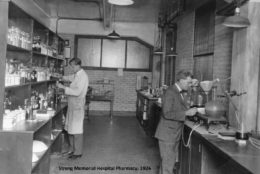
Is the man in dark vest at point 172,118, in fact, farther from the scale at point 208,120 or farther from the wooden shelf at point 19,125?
the wooden shelf at point 19,125

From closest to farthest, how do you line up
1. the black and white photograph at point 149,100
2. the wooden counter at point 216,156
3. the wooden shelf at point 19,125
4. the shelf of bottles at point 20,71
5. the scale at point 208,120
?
1. the wooden counter at point 216,156
2. the wooden shelf at point 19,125
3. the black and white photograph at point 149,100
4. the shelf of bottles at point 20,71
5. the scale at point 208,120

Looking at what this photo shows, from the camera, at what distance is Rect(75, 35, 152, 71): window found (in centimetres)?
1223

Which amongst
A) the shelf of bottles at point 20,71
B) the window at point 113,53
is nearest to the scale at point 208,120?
the shelf of bottles at point 20,71

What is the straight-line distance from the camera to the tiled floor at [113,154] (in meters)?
5.32

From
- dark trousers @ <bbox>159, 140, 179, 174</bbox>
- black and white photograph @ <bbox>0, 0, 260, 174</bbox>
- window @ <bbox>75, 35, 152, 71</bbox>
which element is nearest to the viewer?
black and white photograph @ <bbox>0, 0, 260, 174</bbox>

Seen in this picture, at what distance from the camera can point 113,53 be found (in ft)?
40.4

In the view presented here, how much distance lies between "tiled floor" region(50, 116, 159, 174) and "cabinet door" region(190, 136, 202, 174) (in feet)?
4.66

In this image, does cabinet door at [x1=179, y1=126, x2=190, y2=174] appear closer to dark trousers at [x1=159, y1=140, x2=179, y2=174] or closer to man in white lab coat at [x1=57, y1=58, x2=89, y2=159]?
dark trousers at [x1=159, y1=140, x2=179, y2=174]

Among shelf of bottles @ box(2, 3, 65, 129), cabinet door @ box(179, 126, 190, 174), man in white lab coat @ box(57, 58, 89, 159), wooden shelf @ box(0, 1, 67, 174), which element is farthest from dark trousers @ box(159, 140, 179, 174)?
man in white lab coat @ box(57, 58, 89, 159)

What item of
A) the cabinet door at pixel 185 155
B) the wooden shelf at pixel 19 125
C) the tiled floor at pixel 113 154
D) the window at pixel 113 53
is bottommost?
the tiled floor at pixel 113 154

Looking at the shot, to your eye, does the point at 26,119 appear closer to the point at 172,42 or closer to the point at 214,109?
the point at 214,109

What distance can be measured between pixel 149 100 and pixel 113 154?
224 cm

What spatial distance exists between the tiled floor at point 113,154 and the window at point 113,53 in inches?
135

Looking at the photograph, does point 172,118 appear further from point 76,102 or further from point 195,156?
point 76,102
